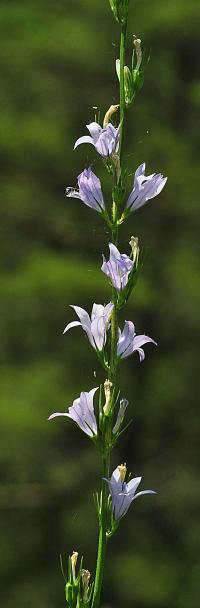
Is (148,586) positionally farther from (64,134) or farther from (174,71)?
(174,71)

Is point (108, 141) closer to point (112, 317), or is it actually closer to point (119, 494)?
point (112, 317)

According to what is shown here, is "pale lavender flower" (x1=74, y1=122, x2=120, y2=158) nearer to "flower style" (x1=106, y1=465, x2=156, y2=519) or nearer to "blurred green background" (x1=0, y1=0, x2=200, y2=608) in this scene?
"flower style" (x1=106, y1=465, x2=156, y2=519)

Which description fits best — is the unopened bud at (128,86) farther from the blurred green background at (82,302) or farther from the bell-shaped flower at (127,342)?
the blurred green background at (82,302)

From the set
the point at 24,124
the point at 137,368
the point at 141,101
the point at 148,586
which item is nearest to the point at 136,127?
the point at 141,101

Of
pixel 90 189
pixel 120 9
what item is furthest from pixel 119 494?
pixel 120 9

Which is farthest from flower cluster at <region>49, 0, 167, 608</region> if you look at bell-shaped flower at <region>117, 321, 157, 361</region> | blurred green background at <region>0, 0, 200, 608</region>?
blurred green background at <region>0, 0, 200, 608</region>

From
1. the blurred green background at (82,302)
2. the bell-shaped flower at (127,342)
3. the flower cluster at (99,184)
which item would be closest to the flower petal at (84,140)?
the flower cluster at (99,184)

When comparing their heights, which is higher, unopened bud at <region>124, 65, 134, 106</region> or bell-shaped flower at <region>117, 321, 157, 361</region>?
unopened bud at <region>124, 65, 134, 106</region>
